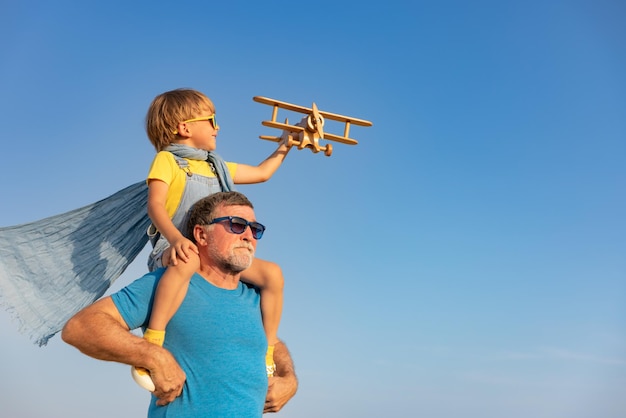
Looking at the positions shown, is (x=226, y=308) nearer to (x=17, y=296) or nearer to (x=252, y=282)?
(x=252, y=282)

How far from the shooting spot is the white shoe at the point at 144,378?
3.37m

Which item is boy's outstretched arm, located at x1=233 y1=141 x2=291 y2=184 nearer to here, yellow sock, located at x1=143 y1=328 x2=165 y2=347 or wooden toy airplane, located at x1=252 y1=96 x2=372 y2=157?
wooden toy airplane, located at x1=252 y1=96 x2=372 y2=157

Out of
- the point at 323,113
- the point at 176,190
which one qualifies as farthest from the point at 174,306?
the point at 323,113

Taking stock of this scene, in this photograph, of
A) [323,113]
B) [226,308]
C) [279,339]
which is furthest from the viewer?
[323,113]

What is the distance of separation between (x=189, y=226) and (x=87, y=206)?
0.88 meters

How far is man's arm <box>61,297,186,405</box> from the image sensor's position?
10.8 feet

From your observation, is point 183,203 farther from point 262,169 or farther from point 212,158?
point 262,169

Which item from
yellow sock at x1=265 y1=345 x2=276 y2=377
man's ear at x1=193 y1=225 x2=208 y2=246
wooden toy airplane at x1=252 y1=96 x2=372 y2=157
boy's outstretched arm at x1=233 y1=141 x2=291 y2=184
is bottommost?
yellow sock at x1=265 y1=345 x2=276 y2=377

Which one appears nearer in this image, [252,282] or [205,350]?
[205,350]

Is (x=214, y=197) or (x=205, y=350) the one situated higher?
(x=214, y=197)

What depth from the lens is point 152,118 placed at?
436 cm

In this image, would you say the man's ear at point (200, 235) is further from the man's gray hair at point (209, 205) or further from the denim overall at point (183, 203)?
the denim overall at point (183, 203)

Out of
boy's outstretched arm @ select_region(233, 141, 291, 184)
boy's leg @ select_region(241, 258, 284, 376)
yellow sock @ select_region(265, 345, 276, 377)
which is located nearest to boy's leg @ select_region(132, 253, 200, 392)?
boy's leg @ select_region(241, 258, 284, 376)

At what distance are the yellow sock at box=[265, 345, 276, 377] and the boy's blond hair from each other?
1377 mm
